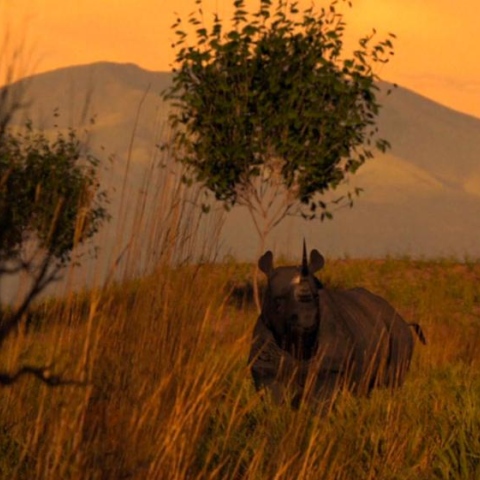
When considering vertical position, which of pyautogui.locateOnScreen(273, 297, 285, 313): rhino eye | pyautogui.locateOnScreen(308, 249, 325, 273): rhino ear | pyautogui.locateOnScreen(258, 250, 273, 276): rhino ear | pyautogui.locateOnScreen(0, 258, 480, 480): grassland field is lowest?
pyautogui.locateOnScreen(0, 258, 480, 480): grassland field

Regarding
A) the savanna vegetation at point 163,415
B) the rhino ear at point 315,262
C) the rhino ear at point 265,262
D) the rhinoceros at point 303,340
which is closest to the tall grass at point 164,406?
the savanna vegetation at point 163,415

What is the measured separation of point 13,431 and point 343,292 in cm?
493

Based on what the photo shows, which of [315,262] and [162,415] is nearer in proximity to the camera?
[162,415]

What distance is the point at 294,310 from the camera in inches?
322

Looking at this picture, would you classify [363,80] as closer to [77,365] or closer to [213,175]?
[213,175]

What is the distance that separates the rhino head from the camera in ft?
26.7

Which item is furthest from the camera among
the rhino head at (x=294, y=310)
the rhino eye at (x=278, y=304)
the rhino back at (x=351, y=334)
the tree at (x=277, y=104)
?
the tree at (x=277, y=104)

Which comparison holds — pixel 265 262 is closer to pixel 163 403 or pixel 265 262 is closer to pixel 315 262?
pixel 315 262

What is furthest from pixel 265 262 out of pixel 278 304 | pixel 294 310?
pixel 294 310

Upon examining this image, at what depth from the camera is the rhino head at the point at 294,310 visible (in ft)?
26.7

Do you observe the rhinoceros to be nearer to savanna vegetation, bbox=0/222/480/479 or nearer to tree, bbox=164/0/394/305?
savanna vegetation, bbox=0/222/480/479

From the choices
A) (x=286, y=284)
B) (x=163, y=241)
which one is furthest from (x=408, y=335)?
(x=163, y=241)

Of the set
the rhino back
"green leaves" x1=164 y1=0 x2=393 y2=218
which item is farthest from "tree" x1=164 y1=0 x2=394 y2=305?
the rhino back

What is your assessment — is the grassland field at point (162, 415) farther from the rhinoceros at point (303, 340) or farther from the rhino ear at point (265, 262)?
the rhino ear at point (265, 262)
